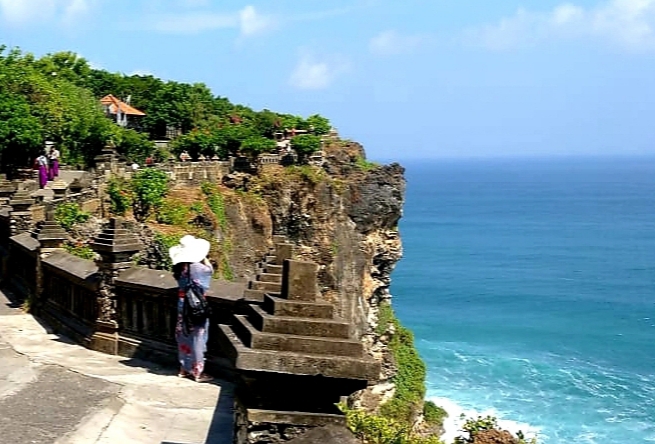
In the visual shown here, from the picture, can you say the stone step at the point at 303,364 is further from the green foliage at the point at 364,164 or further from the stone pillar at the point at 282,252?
the green foliage at the point at 364,164

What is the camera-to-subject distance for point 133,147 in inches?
1873

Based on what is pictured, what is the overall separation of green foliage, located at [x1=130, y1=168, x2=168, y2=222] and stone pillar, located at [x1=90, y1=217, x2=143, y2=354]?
18.9 metres

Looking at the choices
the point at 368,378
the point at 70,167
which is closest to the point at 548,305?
the point at 70,167

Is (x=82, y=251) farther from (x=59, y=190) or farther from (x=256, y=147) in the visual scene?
(x=256, y=147)

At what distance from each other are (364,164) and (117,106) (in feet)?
96.6

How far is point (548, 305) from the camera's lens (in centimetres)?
6731

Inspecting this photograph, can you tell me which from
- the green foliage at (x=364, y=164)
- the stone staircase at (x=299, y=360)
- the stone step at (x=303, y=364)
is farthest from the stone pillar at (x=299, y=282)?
the green foliage at (x=364, y=164)

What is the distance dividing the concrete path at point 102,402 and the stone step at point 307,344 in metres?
2.43

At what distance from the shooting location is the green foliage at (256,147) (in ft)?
147

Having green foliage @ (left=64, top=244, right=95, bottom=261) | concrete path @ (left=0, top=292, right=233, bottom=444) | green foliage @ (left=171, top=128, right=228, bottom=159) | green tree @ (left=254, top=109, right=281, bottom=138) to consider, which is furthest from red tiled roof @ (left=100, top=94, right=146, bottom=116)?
concrete path @ (left=0, top=292, right=233, bottom=444)

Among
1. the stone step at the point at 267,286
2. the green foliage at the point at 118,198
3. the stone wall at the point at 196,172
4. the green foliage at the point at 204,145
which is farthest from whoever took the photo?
the green foliage at the point at 204,145

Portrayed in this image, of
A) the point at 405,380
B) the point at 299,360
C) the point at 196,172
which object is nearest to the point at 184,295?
the point at 299,360

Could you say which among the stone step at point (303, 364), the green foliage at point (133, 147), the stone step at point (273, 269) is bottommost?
the stone step at point (303, 364)

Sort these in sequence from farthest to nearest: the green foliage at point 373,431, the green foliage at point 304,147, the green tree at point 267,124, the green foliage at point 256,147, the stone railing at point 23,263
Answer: the green tree at point 267,124 → the green foliage at point 256,147 → the green foliage at point 304,147 → the stone railing at point 23,263 → the green foliage at point 373,431
